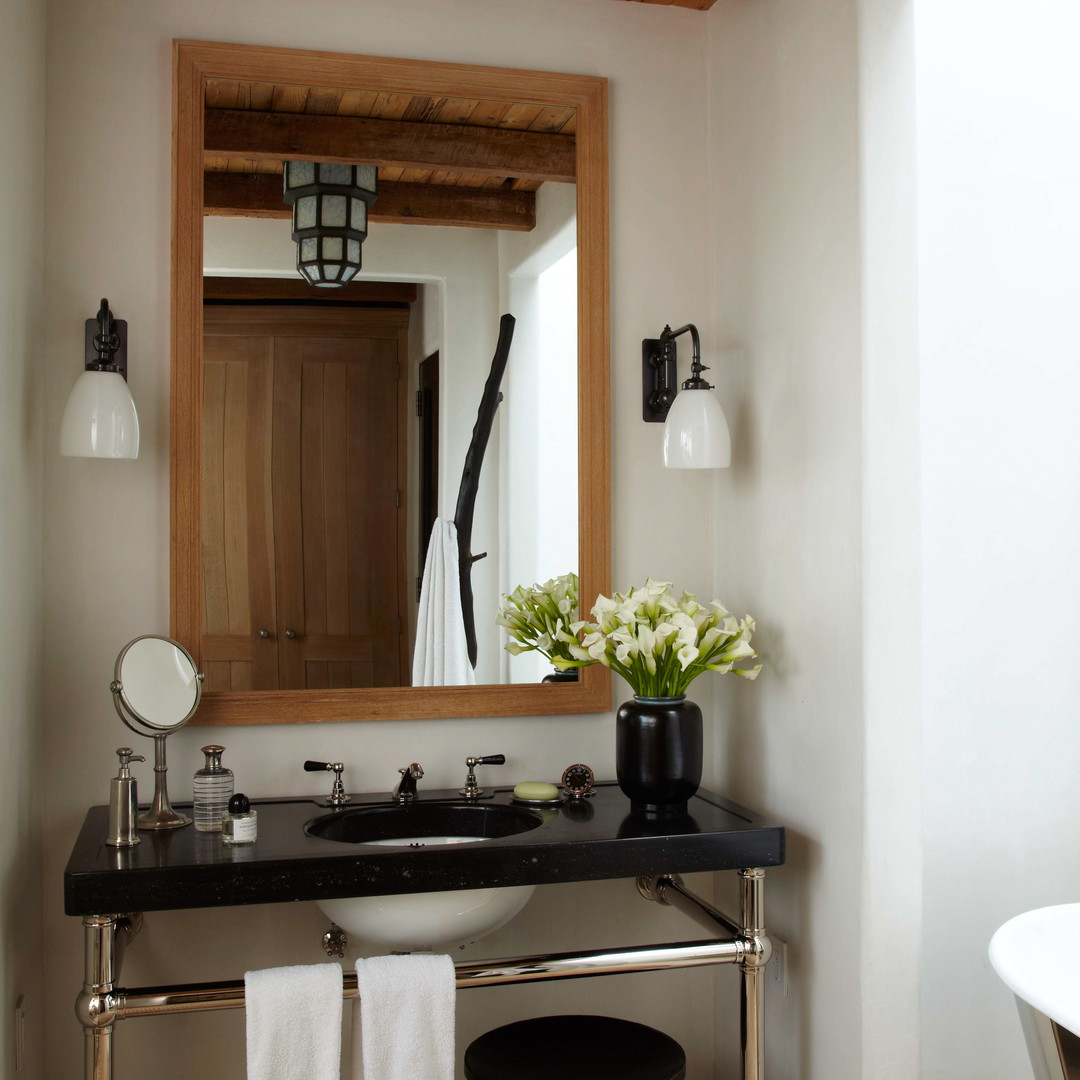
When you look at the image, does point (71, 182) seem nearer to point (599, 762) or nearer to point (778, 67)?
point (778, 67)

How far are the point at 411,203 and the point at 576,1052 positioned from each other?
160cm

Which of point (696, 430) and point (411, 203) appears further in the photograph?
point (411, 203)

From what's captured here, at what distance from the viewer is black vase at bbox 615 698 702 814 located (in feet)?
6.43

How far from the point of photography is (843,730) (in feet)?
6.03

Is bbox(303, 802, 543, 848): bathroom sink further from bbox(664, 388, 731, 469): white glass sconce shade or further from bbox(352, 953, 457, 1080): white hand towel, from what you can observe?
bbox(664, 388, 731, 469): white glass sconce shade

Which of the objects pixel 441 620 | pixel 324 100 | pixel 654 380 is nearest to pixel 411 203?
pixel 324 100

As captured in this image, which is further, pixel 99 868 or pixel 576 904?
pixel 576 904

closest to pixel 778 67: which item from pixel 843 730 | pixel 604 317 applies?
pixel 604 317

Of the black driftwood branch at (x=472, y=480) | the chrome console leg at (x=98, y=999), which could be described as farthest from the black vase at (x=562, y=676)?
the chrome console leg at (x=98, y=999)

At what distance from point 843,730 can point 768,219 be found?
38.6 inches

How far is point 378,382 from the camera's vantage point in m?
2.15

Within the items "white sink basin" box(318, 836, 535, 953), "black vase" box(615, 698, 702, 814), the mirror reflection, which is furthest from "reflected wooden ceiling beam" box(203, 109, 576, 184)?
"white sink basin" box(318, 836, 535, 953)

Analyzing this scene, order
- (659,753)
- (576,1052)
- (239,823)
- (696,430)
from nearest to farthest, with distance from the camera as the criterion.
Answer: (239,823) < (576,1052) < (659,753) < (696,430)

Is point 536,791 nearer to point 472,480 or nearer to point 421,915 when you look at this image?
point 421,915
